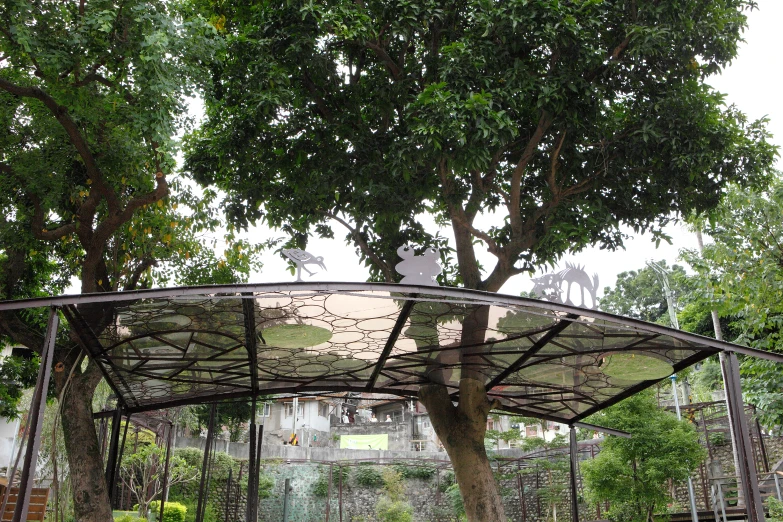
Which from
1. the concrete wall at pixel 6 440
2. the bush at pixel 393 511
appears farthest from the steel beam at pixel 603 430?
the concrete wall at pixel 6 440

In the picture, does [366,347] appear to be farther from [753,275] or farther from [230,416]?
[230,416]

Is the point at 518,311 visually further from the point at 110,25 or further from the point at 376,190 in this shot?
the point at 110,25

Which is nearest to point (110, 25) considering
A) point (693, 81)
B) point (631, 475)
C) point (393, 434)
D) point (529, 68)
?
point (529, 68)

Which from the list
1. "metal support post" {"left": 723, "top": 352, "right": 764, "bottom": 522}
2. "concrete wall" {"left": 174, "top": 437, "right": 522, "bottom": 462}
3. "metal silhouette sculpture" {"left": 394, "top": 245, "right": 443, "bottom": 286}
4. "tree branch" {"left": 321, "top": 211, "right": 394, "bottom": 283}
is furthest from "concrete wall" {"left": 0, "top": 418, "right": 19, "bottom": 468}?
"metal support post" {"left": 723, "top": 352, "right": 764, "bottom": 522}

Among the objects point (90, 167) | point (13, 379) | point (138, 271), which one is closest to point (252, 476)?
point (138, 271)

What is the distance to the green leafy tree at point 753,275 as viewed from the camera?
9.75m

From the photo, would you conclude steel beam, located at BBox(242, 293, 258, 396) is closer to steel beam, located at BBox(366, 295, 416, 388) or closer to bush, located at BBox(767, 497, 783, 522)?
steel beam, located at BBox(366, 295, 416, 388)

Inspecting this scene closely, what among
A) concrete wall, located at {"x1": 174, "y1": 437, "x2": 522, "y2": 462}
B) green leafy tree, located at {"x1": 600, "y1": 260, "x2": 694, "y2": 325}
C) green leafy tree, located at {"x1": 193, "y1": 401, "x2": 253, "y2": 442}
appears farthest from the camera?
green leafy tree, located at {"x1": 600, "y1": 260, "x2": 694, "y2": 325}

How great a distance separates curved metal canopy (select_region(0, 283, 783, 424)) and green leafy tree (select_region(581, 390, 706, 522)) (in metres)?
3.01

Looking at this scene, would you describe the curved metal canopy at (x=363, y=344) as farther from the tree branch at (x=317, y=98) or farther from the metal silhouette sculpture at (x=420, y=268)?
the tree branch at (x=317, y=98)

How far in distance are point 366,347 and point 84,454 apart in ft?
12.2

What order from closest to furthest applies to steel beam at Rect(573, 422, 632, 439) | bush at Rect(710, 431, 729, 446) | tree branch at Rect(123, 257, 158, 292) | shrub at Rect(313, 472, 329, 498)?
steel beam at Rect(573, 422, 632, 439), tree branch at Rect(123, 257, 158, 292), bush at Rect(710, 431, 729, 446), shrub at Rect(313, 472, 329, 498)

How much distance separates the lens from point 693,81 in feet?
24.7

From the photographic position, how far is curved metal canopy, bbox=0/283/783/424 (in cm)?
454
